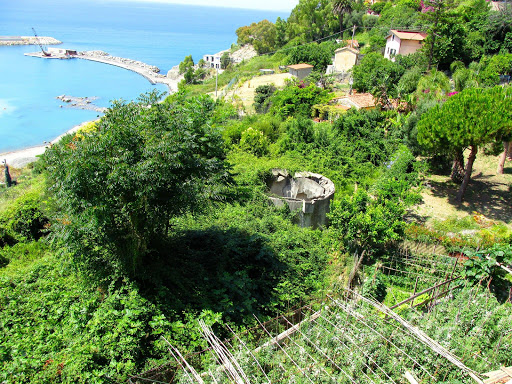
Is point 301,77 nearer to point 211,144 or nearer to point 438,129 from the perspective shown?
point 438,129

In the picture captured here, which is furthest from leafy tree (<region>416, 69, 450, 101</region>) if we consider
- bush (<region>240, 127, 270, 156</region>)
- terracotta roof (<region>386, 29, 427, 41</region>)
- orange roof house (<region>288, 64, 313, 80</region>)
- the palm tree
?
the palm tree

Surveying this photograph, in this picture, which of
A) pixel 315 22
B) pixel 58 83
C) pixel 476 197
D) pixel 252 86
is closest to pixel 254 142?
pixel 476 197

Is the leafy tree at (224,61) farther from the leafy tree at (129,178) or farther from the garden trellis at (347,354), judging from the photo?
the garden trellis at (347,354)

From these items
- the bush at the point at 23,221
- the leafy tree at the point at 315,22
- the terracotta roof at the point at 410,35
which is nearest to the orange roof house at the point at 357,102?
the terracotta roof at the point at 410,35

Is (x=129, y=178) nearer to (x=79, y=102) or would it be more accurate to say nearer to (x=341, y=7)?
(x=79, y=102)

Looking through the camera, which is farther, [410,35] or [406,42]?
[410,35]

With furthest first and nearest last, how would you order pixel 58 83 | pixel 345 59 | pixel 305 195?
1. pixel 58 83
2. pixel 345 59
3. pixel 305 195
